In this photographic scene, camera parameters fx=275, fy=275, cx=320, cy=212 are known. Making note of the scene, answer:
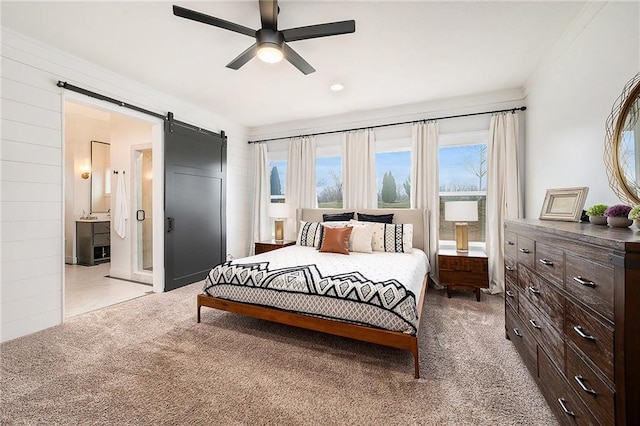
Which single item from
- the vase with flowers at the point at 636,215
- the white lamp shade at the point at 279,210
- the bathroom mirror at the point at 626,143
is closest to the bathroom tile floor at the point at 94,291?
the white lamp shade at the point at 279,210

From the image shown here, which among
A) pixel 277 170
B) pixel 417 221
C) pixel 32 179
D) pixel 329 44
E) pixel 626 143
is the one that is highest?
pixel 329 44

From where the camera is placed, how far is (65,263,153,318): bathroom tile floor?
11.3 ft

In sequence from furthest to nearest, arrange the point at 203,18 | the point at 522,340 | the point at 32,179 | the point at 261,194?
the point at 261,194 → the point at 32,179 → the point at 522,340 → the point at 203,18

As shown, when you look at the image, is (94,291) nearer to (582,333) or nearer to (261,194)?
(261,194)

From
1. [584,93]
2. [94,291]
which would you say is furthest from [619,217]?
[94,291]

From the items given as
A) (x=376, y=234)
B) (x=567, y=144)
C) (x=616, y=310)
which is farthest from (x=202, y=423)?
(x=567, y=144)

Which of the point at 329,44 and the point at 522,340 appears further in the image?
the point at 329,44

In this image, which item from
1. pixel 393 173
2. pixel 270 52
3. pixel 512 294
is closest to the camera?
pixel 270 52

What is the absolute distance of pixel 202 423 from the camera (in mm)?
1579

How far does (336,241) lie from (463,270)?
1.74 m

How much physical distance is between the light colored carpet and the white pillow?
4.04ft

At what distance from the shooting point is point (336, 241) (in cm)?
370

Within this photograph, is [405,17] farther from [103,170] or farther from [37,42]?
[103,170]

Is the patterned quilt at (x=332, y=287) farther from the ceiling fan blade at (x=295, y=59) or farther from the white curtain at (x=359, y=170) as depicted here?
the ceiling fan blade at (x=295, y=59)
